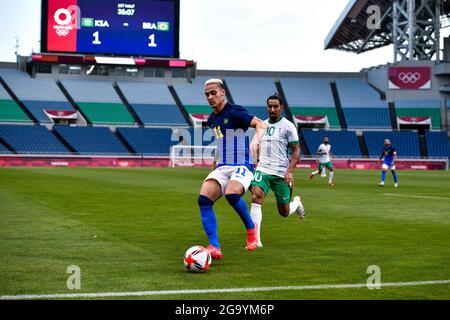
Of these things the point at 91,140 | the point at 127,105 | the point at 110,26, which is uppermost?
the point at 110,26

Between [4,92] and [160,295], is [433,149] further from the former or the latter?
[160,295]

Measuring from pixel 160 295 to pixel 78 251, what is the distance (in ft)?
10.9

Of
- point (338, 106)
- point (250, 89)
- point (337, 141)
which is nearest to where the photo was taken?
point (337, 141)

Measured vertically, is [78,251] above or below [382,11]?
below

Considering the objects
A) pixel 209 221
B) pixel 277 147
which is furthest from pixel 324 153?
pixel 209 221

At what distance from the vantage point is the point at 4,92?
68.9m

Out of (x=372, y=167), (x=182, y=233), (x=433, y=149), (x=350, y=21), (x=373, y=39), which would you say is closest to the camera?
(x=182, y=233)

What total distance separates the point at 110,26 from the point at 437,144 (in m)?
33.2

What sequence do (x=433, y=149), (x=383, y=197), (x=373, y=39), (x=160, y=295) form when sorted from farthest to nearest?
(x=373, y=39), (x=433, y=149), (x=383, y=197), (x=160, y=295)

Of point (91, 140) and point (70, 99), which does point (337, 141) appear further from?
point (70, 99)

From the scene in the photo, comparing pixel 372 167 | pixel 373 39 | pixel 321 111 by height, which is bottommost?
pixel 372 167

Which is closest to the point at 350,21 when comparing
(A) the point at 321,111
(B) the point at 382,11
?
(B) the point at 382,11

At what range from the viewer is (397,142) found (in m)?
68.2

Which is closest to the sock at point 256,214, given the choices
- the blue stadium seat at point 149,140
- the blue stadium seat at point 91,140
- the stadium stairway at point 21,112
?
the blue stadium seat at point 149,140
